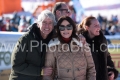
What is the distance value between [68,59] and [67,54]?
53 millimetres

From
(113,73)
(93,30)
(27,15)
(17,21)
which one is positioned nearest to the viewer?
(93,30)

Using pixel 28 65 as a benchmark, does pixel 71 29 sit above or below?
above

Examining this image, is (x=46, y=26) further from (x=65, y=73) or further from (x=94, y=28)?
(x=94, y=28)

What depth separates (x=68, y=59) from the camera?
2.62 metres

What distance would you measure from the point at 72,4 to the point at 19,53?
1154 centimetres

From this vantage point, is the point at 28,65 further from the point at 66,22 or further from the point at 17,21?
the point at 17,21

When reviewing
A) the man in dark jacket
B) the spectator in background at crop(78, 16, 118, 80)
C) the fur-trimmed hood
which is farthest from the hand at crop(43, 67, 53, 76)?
the spectator in background at crop(78, 16, 118, 80)

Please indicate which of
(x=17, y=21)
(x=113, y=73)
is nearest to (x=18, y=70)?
(x=113, y=73)

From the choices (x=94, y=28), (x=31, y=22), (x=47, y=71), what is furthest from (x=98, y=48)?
(x=31, y=22)

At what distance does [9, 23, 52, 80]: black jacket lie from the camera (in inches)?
105

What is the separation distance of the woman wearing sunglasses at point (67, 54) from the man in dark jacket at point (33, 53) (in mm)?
80

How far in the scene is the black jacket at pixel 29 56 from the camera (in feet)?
8.74

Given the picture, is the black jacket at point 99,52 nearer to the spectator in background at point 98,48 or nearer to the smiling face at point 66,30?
the spectator in background at point 98,48

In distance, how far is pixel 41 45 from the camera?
8.94 ft
